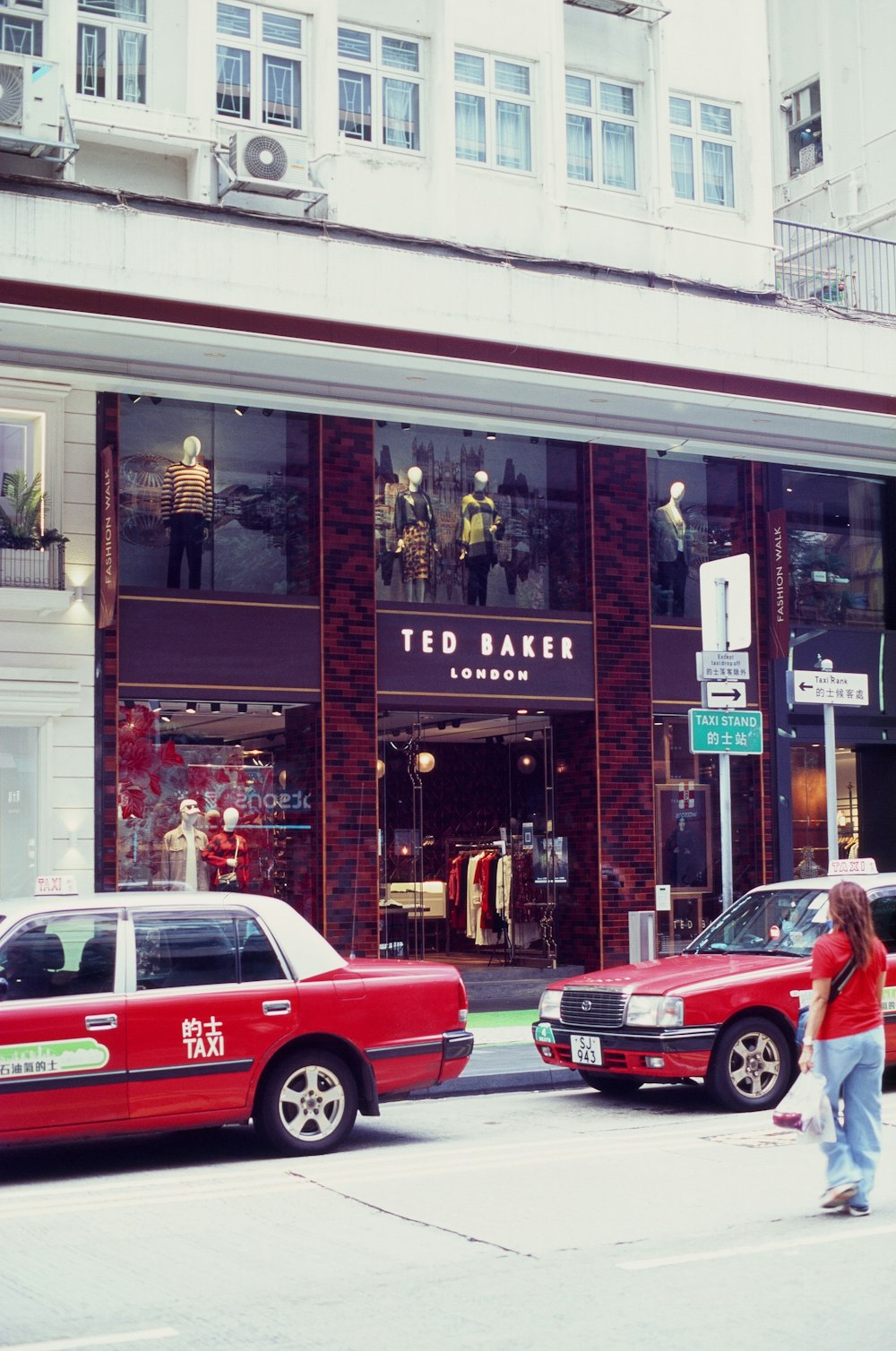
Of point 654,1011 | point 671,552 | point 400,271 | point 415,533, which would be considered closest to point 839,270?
point 671,552

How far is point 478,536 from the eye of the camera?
63.1 ft

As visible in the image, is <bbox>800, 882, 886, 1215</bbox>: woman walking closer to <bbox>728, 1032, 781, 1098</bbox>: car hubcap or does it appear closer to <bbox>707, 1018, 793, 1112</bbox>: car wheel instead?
<bbox>707, 1018, 793, 1112</bbox>: car wheel

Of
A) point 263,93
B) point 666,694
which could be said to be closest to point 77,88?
point 263,93

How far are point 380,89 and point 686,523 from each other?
246 inches

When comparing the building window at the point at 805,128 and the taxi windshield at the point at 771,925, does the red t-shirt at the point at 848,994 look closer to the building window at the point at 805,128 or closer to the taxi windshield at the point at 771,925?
the taxi windshield at the point at 771,925

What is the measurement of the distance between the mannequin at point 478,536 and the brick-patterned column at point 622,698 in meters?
1.21

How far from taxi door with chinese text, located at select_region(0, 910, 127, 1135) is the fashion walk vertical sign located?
7.57 meters

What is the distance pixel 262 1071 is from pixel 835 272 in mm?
14992

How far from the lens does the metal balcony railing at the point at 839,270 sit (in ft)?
68.9

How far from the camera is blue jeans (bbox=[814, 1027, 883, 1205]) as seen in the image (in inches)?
288

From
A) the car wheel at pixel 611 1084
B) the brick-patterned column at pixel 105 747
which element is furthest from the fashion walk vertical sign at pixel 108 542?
the car wheel at pixel 611 1084

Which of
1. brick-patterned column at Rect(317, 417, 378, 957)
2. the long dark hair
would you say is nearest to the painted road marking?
the long dark hair

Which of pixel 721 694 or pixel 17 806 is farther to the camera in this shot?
pixel 17 806

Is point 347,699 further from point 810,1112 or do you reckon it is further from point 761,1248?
point 761,1248
